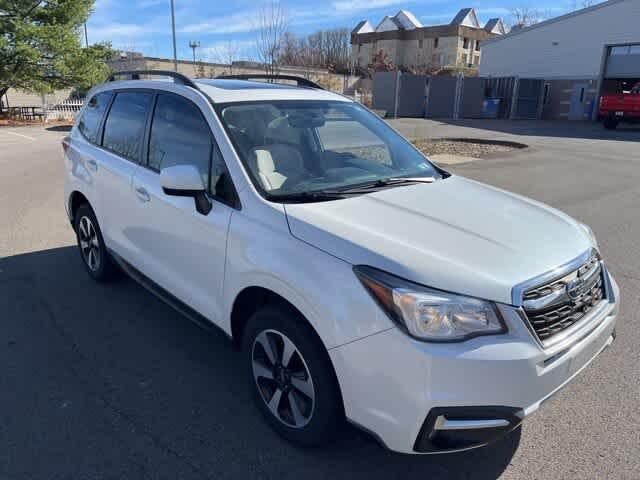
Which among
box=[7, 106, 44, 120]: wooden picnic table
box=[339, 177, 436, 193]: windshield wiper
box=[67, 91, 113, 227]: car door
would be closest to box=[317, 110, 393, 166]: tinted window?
box=[339, 177, 436, 193]: windshield wiper

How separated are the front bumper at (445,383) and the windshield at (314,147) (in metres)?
1.12

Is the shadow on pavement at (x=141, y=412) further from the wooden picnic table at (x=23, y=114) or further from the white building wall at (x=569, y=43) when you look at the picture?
the white building wall at (x=569, y=43)

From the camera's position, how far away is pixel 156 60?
4191cm

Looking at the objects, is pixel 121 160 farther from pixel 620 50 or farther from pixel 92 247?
pixel 620 50

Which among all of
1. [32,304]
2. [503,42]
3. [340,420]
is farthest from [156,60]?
[340,420]

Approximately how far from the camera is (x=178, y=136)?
137 inches

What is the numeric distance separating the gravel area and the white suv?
11836 millimetres

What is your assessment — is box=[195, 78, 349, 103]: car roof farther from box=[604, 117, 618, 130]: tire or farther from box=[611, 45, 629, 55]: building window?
box=[611, 45, 629, 55]: building window

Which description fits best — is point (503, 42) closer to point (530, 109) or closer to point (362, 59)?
point (530, 109)

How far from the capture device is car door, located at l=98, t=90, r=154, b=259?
3900 mm

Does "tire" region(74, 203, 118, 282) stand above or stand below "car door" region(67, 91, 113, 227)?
below

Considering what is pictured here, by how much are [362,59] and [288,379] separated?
85.1m

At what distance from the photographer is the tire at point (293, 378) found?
241 cm

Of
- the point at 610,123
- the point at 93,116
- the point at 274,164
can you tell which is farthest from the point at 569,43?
the point at 274,164
